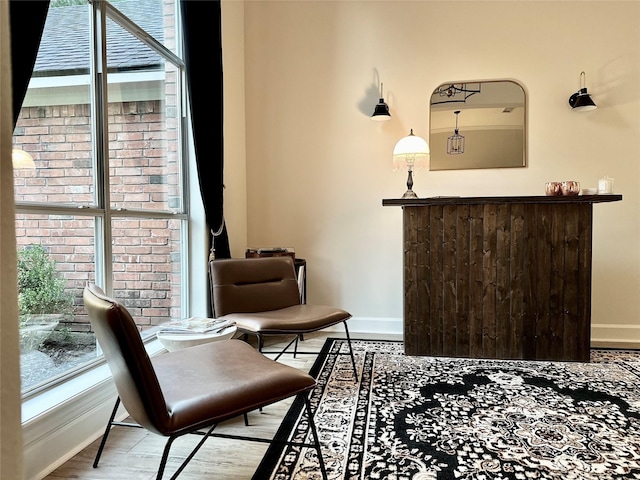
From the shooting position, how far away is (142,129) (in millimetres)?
2434

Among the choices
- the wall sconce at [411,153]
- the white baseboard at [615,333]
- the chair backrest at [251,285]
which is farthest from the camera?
the white baseboard at [615,333]

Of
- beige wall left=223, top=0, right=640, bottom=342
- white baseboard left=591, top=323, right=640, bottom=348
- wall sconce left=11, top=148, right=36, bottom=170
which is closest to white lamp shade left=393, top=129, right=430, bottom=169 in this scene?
beige wall left=223, top=0, right=640, bottom=342

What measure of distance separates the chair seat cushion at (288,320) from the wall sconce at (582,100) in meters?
2.60

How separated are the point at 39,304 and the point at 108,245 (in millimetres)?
448

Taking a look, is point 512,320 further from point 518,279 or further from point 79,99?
point 79,99

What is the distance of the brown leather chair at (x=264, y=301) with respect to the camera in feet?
7.14

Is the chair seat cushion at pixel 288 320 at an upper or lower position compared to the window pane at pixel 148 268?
lower

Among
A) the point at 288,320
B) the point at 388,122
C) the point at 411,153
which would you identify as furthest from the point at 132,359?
the point at 388,122

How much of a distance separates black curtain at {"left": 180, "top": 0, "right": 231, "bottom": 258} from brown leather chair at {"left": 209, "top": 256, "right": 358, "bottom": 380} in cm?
49

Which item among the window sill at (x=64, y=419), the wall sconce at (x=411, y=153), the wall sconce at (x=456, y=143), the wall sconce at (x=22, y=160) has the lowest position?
the window sill at (x=64, y=419)

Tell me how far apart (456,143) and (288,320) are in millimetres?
2234

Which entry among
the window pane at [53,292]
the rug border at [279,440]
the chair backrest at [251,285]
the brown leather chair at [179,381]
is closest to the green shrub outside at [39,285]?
the window pane at [53,292]

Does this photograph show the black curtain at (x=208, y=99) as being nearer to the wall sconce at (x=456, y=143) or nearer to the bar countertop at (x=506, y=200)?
the bar countertop at (x=506, y=200)

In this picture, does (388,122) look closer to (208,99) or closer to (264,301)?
(208,99)
